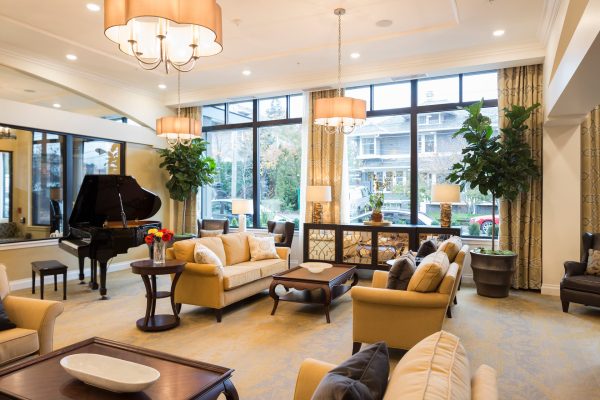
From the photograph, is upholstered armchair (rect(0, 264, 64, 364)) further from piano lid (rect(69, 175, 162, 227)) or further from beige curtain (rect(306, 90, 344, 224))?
beige curtain (rect(306, 90, 344, 224))

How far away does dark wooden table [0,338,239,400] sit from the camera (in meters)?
1.96

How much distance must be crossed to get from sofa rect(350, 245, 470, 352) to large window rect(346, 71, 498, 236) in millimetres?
3530

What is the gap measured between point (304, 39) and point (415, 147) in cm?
267

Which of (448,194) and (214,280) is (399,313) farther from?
(448,194)

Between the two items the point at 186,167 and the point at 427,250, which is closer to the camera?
the point at 427,250

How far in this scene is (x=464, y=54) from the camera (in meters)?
6.18

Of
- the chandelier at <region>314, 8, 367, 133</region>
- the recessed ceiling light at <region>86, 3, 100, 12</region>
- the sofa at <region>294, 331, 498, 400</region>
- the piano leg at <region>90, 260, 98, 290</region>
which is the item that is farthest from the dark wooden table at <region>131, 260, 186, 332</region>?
the sofa at <region>294, 331, 498, 400</region>

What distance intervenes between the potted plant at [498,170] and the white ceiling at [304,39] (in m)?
1.05

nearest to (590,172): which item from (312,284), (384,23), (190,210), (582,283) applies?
(582,283)

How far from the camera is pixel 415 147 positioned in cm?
706

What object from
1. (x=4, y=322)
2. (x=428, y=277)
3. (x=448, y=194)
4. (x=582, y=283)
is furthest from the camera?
(x=448, y=194)

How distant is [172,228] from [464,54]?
22.1 feet

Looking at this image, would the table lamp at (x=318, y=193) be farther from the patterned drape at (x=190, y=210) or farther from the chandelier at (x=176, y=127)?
the patterned drape at (x=190, y=210)

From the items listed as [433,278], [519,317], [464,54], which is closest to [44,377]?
[433,278]
